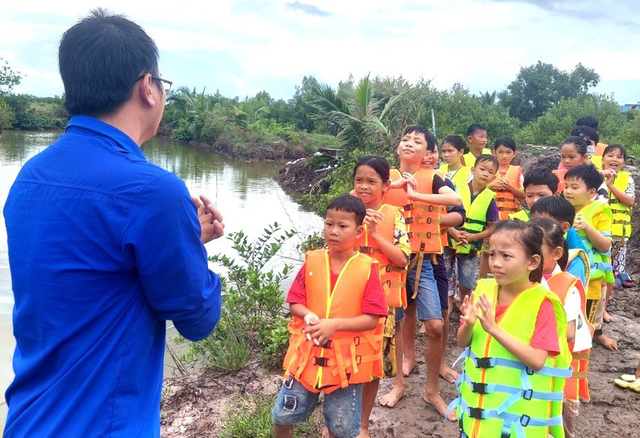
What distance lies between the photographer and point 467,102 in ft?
76.4

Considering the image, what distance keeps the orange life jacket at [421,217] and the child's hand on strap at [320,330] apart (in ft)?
4.97

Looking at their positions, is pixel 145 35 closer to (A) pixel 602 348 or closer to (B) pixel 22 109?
(A) pixel 602 348

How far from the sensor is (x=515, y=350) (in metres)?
2.44

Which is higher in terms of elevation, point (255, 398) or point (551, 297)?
point (551, 297)

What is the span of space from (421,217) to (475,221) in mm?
1145

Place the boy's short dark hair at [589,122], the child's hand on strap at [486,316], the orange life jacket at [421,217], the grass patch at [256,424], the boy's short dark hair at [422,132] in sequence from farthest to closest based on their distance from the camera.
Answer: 1. the boy's short dark hair at [589,122]
2. the boy's short dark hair at [422,132]
3. the orange life jacket at [421,217]
4. the grass patch at [256,424]
5. the child's hand on strap at [486,316]

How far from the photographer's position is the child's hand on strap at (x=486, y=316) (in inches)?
95.3

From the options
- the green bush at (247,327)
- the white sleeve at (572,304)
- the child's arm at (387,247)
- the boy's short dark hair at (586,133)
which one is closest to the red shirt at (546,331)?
the white sleeve at (572,304)

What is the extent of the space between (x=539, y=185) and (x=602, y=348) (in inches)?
78.5

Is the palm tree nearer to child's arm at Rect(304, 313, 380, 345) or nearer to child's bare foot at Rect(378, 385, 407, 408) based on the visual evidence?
child's bare foot at Rect(378, 385, 407, 408)

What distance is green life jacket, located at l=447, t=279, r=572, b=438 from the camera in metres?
2.46

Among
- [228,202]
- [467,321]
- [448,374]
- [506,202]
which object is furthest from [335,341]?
[228,202]

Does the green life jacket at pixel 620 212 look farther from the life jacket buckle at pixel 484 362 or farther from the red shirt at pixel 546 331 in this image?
the life jacket buckle at pixel 484 362

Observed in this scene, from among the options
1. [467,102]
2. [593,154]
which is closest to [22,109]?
[467,102]
